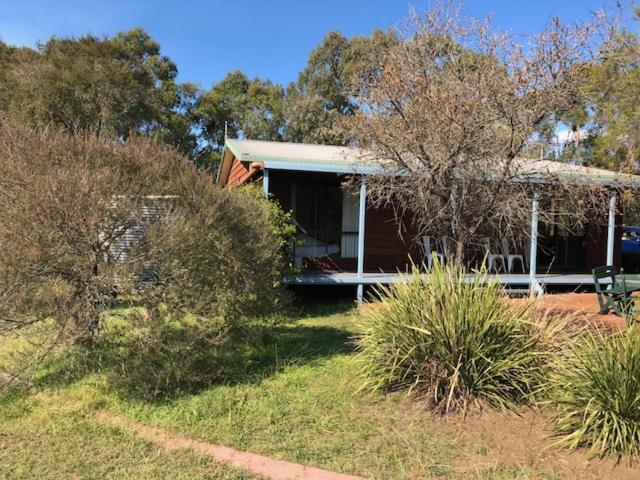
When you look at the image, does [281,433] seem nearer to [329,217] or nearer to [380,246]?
[329,217]

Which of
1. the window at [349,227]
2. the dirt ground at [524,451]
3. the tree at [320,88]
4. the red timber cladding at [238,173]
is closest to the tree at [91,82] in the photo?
the red timber cladding at [238,173]

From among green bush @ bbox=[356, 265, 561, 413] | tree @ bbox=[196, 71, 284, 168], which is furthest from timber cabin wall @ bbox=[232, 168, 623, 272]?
tree @ bbox=[196, 71, 284, 168]

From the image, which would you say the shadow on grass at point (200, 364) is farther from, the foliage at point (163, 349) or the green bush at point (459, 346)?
the green bush at point (459, 346)

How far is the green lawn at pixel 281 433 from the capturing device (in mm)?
3633

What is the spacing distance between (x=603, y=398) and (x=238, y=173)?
38.8 ft

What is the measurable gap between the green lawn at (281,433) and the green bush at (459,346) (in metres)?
0.23

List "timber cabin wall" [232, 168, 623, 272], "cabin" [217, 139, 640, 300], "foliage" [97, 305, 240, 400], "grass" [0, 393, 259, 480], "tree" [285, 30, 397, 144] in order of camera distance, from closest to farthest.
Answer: "grass" [0, 393, 259, 480] < "foliage" [97, 305, 240, 400] < "cabin" [217, 139, 640, 300] < "timber cabin wall" [232, 168, 623, 272] < "tree" [285, 30, 397, 144]

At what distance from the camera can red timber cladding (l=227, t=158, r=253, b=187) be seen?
41.5 feet

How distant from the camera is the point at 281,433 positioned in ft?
13.8

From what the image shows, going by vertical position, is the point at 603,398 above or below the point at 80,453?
above

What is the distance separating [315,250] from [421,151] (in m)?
6.31

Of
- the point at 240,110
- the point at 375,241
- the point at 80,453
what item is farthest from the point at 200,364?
the point at 240,110

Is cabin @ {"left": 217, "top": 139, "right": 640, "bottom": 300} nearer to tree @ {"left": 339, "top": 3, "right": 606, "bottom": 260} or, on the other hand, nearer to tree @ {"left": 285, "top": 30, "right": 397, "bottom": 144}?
tree @ {"left": 339, "top": 3, "right": 606, "bottom": 260}

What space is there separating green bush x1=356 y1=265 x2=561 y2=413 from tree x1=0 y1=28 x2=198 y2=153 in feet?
52.0
